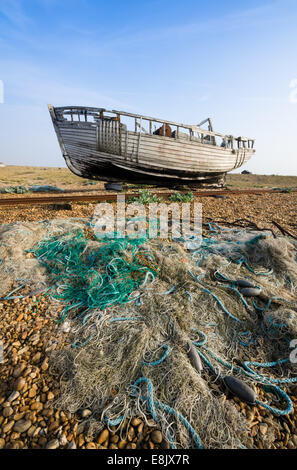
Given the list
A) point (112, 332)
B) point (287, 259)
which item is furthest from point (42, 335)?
point (287, 259)

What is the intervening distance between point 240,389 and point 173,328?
711 mm

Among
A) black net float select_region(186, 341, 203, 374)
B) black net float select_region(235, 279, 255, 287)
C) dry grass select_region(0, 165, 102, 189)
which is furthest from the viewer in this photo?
dry grass select_region(0, 165, 102, 189)

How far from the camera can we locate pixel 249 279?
2844mm

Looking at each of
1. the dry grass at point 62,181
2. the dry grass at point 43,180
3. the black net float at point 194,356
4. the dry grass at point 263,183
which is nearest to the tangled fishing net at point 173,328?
the black net float at point 194,356

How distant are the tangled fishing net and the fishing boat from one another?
781 cm

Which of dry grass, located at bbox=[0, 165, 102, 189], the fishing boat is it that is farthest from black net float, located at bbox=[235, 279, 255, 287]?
dry grass, located at bbox=[0, 165, 102, 189]

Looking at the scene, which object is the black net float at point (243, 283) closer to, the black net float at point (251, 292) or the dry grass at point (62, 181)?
the black net float at point (251, 292)

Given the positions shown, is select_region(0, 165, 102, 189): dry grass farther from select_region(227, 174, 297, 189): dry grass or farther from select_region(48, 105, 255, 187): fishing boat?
select_region(227, 174, 297, 189): dry grass

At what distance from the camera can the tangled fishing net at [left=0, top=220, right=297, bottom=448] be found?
1.58 meters

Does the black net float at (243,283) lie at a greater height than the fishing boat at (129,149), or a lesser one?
lesser

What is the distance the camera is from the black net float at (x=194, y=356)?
1.81 meters

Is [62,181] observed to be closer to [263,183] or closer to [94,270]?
[94,270]

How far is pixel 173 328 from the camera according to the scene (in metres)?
2.14

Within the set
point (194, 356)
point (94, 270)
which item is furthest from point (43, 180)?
point (194, 356)
